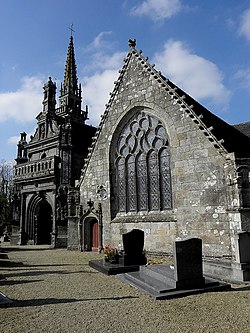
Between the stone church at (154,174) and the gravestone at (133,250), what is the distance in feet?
8.23

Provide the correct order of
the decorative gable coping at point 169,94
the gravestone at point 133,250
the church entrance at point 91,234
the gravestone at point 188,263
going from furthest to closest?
the church entrance at point 91,234, the decorative gable coping at point 169,94, the gravestone at point 133,250, the gravestone at point 188,263

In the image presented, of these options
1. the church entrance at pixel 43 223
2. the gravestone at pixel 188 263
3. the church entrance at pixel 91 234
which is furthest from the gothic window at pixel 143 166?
the church entrance at pixel 43 223

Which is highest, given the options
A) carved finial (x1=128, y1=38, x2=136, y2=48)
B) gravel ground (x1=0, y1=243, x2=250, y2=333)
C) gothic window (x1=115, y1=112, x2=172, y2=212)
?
carved finial (x1=128, y1=38, x2=136, y2=48)

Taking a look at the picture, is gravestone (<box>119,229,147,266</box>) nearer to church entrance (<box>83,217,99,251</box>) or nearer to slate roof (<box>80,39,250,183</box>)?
slate roof (<box>80,39,250,183</box>)

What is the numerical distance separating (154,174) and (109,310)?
10.5 m

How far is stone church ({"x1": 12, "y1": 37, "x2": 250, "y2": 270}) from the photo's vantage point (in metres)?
12.7

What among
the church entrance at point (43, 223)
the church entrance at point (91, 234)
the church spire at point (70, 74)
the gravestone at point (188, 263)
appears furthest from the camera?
the church spire at point (70, 74)

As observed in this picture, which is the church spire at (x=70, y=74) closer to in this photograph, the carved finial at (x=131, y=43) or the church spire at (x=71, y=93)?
the church spire at (x=71, y=93)

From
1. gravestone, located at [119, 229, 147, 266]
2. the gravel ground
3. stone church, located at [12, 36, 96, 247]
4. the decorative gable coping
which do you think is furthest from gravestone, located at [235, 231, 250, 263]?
stone church, located at [12, 36, 96, 247]

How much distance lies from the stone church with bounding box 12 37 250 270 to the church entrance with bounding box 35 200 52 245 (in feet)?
9.74

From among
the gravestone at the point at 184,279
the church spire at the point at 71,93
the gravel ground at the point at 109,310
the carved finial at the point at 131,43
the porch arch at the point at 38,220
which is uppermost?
the church spire at the point at 71,93

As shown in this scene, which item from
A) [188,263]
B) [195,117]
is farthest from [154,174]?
[188,263]

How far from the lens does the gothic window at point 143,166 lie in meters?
15.8

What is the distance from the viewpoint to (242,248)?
918 cm
